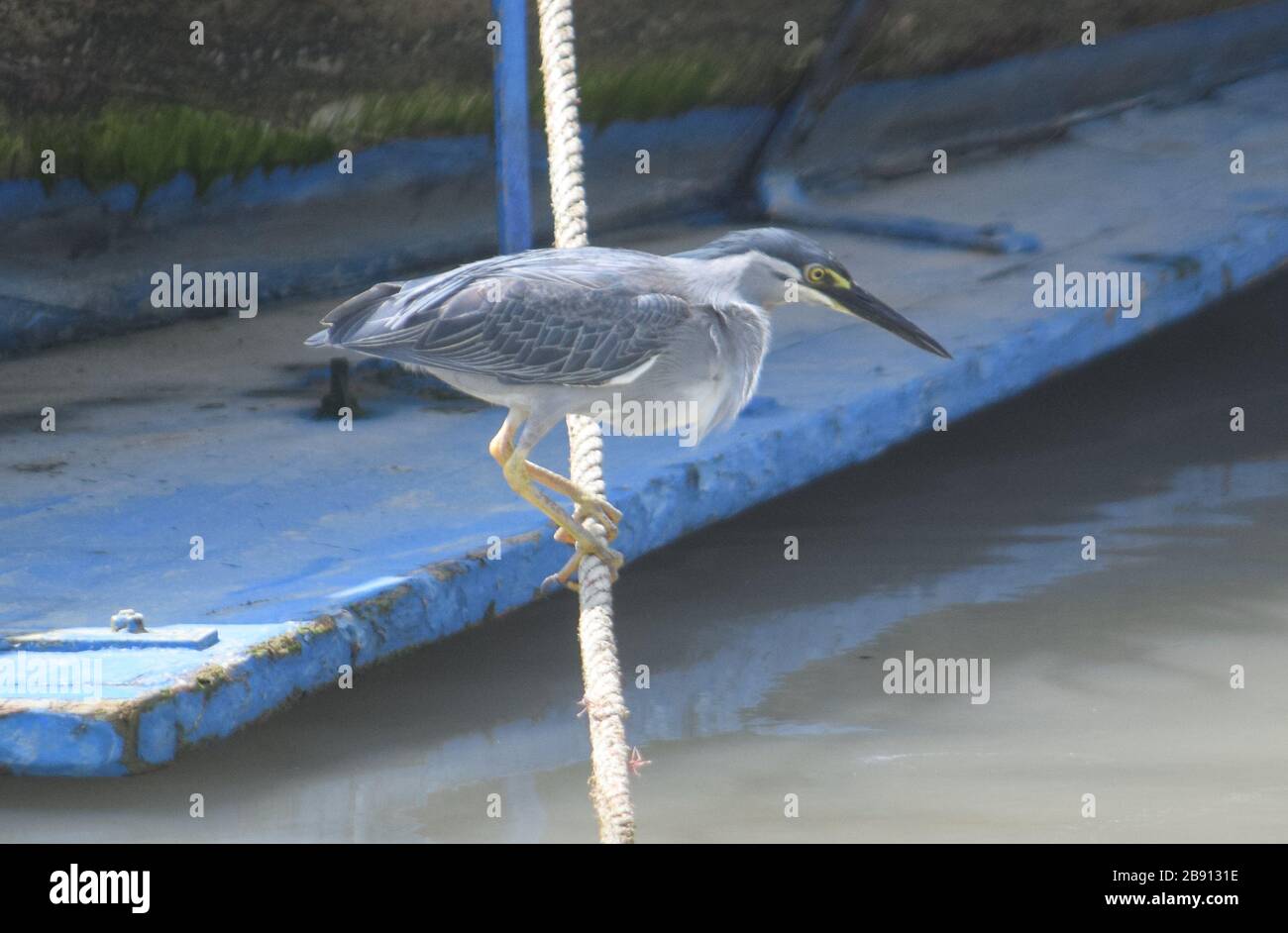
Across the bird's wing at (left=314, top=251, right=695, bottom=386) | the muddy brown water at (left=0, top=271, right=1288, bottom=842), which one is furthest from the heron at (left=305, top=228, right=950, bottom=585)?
the muddy brown water at (left=0, top=271, right=1288, bottom=842)

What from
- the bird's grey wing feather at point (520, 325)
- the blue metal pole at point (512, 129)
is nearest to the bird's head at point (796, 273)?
the bird's grey wing feather at point (520, 325)

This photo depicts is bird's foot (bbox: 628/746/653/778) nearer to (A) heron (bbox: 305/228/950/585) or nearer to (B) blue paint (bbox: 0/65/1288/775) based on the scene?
(B) blue paint (bbox: 0/65/1288/775)

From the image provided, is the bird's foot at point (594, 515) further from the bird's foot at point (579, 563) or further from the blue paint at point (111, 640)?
the blue paint at point (111, 640)

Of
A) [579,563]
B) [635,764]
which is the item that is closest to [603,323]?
[579,563]

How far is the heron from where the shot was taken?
2754mm

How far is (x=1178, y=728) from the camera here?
12.7 feet

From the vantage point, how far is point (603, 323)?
9.17 ft

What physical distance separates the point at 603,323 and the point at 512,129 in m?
2.17

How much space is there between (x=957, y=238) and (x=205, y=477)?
3.26 meters

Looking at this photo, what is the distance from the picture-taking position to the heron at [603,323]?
275 centimetres

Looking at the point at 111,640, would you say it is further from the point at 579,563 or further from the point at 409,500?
the point at 409,500

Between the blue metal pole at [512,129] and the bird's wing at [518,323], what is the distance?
6.55 ft
